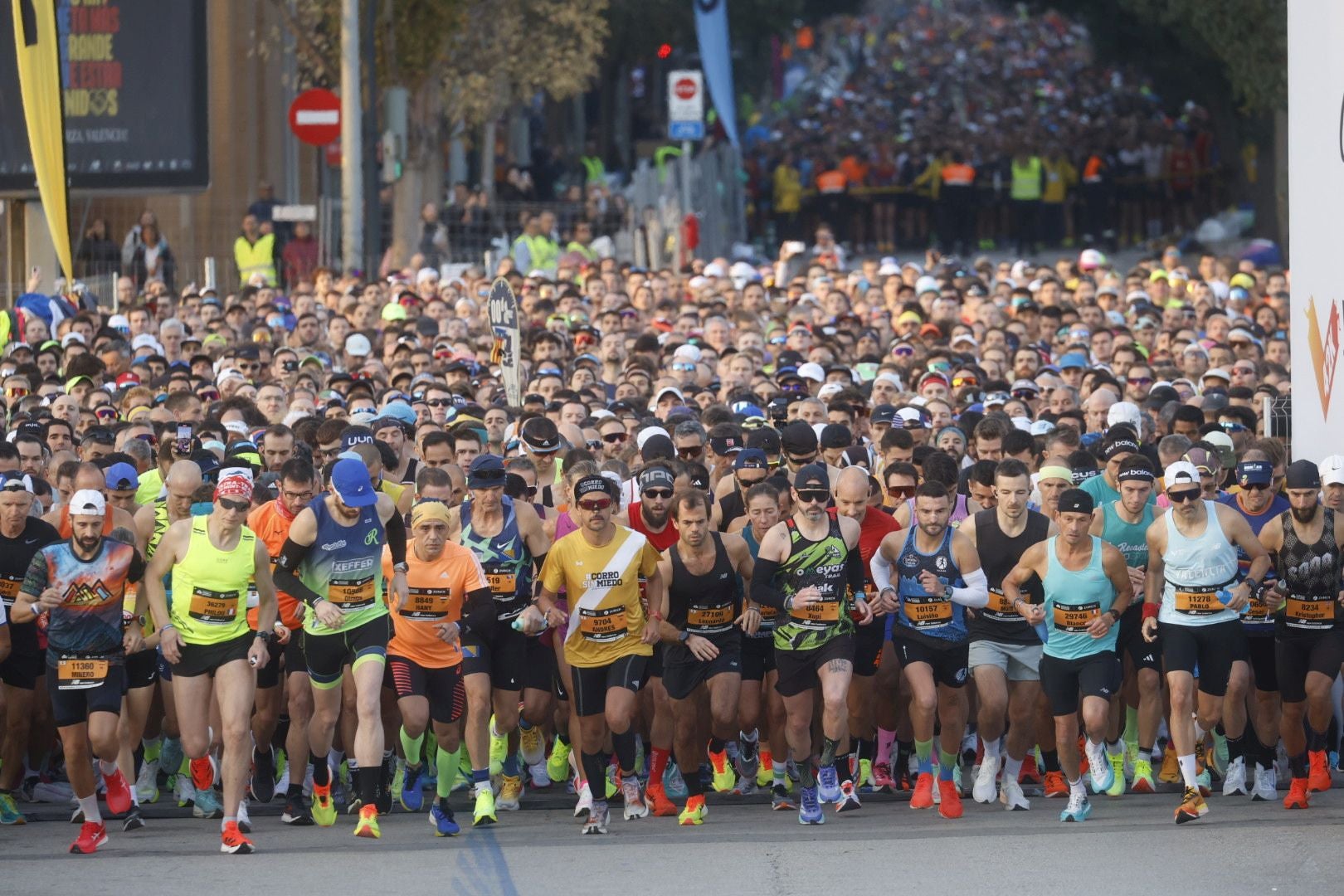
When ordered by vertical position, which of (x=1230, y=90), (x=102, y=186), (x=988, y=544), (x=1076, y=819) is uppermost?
(x=1230, y=90)

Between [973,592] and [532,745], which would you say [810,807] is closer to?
[973,592]

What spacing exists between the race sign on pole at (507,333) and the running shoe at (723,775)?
16.7 ft

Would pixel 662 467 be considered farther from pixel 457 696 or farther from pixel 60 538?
pixel 60 538

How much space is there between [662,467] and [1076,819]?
274 cm

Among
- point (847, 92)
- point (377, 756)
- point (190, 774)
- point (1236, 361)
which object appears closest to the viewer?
point (377, 756)

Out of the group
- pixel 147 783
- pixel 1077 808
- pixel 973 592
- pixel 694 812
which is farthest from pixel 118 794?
pixel 1077 808

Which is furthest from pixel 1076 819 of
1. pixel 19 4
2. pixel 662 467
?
pixel 19 4

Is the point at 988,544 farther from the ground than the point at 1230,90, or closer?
closer

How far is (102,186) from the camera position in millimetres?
24453

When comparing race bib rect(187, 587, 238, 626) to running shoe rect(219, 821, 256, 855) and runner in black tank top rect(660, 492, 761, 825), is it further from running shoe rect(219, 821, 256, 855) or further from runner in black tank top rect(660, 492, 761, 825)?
runner in black tank top rect(660, 492, 761, 825)

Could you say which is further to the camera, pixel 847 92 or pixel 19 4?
pixel 847 92

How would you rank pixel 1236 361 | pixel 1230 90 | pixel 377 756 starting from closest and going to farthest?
1. pixel 377 756
2. pixel 1236 361
3. pixel 1230 90

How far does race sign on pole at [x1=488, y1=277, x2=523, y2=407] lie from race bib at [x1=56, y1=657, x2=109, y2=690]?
20.9 ft

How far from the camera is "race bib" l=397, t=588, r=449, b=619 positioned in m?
12.0
